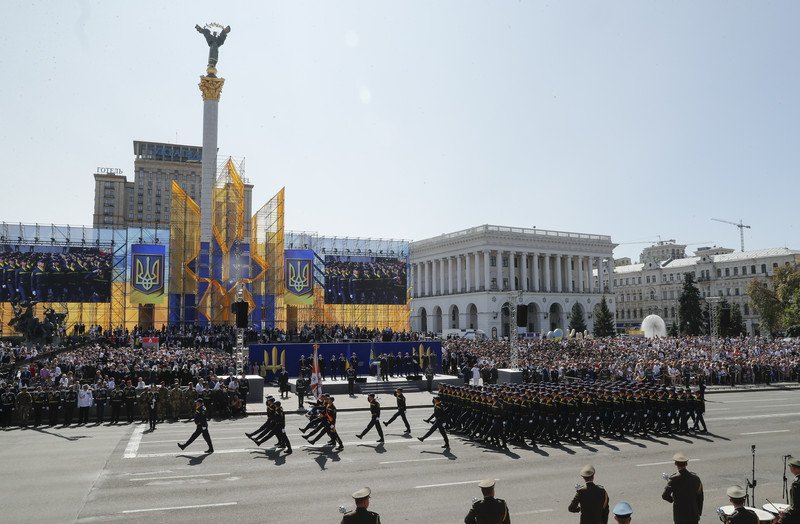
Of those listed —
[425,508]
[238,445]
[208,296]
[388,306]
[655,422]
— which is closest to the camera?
[425,508]

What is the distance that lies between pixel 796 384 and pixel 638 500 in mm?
34116

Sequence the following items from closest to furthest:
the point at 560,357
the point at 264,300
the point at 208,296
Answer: the point at 560,357 < the point at 208,296 < the point at 264,300

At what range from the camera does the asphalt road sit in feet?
37.5

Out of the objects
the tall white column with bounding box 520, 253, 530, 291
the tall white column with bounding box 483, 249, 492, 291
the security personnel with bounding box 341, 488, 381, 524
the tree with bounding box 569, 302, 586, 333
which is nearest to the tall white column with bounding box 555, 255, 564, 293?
the tree with bounding box 569, 302, 586, 333

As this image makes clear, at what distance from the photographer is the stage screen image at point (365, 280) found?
6738 centimetres

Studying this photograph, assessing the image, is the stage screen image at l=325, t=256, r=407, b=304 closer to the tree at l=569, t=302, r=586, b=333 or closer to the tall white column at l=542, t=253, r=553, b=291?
the tree at l=569, t=302, r=586, b=333

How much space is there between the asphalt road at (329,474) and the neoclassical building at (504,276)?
71.8 meters

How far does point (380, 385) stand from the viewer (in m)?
34.3

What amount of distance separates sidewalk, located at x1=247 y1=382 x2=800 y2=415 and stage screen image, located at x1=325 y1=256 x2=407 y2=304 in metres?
31.5

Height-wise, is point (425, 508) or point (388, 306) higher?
point (388, 306)

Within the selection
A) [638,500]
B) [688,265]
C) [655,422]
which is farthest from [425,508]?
[688,265]

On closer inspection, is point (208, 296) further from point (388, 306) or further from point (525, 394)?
point (525, 394)

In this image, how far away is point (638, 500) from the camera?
12109 millimetres

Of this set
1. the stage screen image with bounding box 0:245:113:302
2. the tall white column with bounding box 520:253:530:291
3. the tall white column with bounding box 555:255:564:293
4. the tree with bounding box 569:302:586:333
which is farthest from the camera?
the tall white column with bounding box 555:255:564:293
